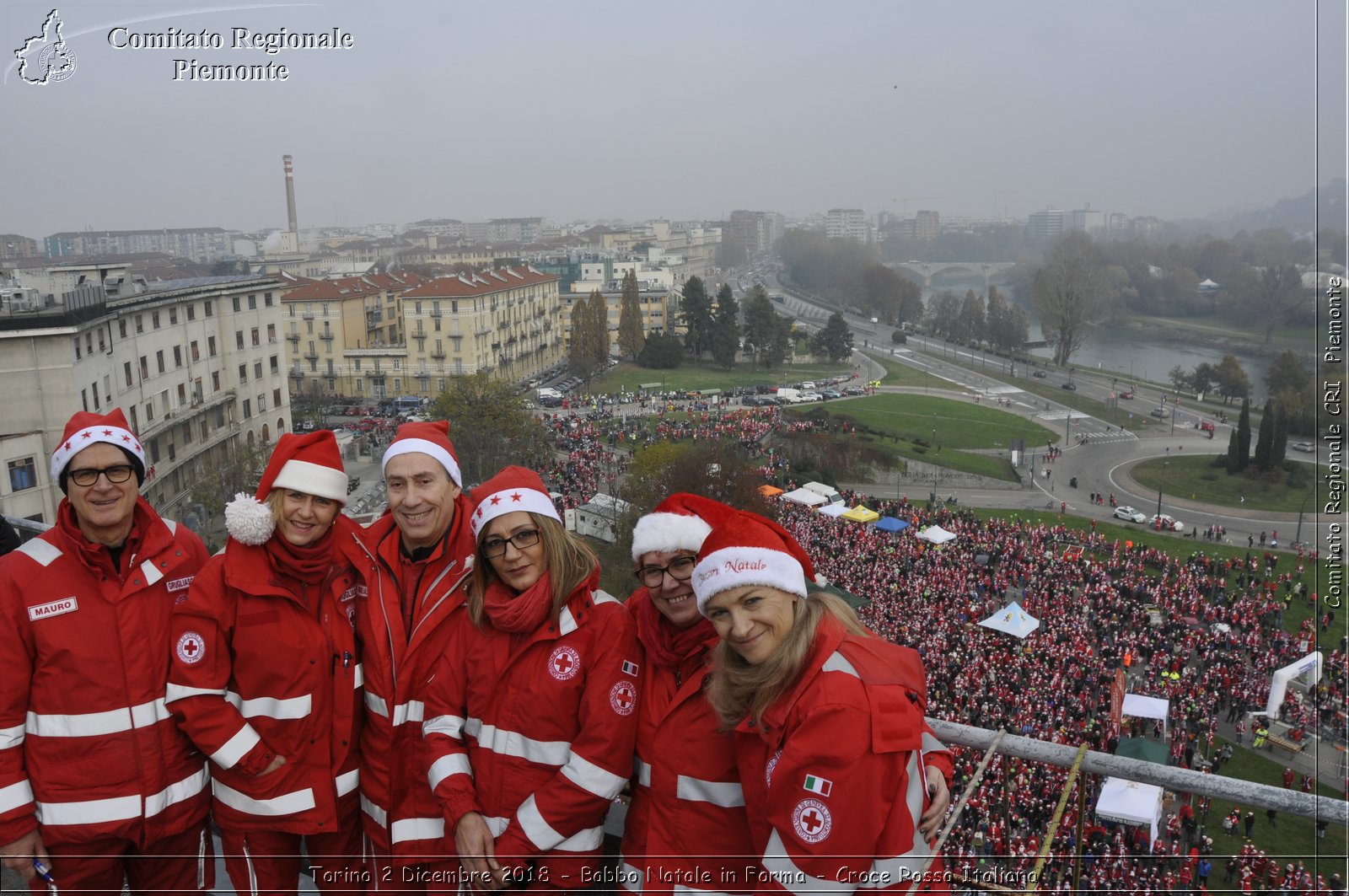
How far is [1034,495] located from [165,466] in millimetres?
19282

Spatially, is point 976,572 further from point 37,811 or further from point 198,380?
point 198,380

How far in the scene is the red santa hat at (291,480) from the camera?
1.89 m

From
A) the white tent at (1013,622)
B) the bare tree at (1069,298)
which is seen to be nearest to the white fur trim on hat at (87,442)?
the white tent at (1013,622)

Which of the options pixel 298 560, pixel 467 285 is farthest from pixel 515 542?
pixel 467 285

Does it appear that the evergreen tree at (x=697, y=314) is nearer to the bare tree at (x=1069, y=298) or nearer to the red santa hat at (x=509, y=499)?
the bare tree at (x=1069, y=298)

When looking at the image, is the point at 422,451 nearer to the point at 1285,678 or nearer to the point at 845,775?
the point at 845,775

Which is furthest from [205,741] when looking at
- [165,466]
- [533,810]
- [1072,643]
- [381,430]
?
[381,430]

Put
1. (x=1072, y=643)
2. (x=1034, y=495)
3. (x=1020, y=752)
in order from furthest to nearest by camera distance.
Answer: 1. (x=1034, y=495)
2. (x=1072, y=643)
3. (x=1020, y=752)

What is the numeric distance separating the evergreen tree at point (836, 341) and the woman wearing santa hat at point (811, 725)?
4036 cm

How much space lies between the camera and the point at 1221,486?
22688 millimetres

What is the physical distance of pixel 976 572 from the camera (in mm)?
14859

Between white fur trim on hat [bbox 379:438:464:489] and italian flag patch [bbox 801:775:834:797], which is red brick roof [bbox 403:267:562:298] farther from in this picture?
italian flag patch [bbox 801:775:834:797]

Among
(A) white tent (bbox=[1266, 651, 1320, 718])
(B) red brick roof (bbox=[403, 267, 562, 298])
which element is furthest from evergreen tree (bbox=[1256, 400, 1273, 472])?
(B) red brick roof (bbox=[403, 267, 562, 298])

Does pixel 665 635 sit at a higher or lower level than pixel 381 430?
higher
